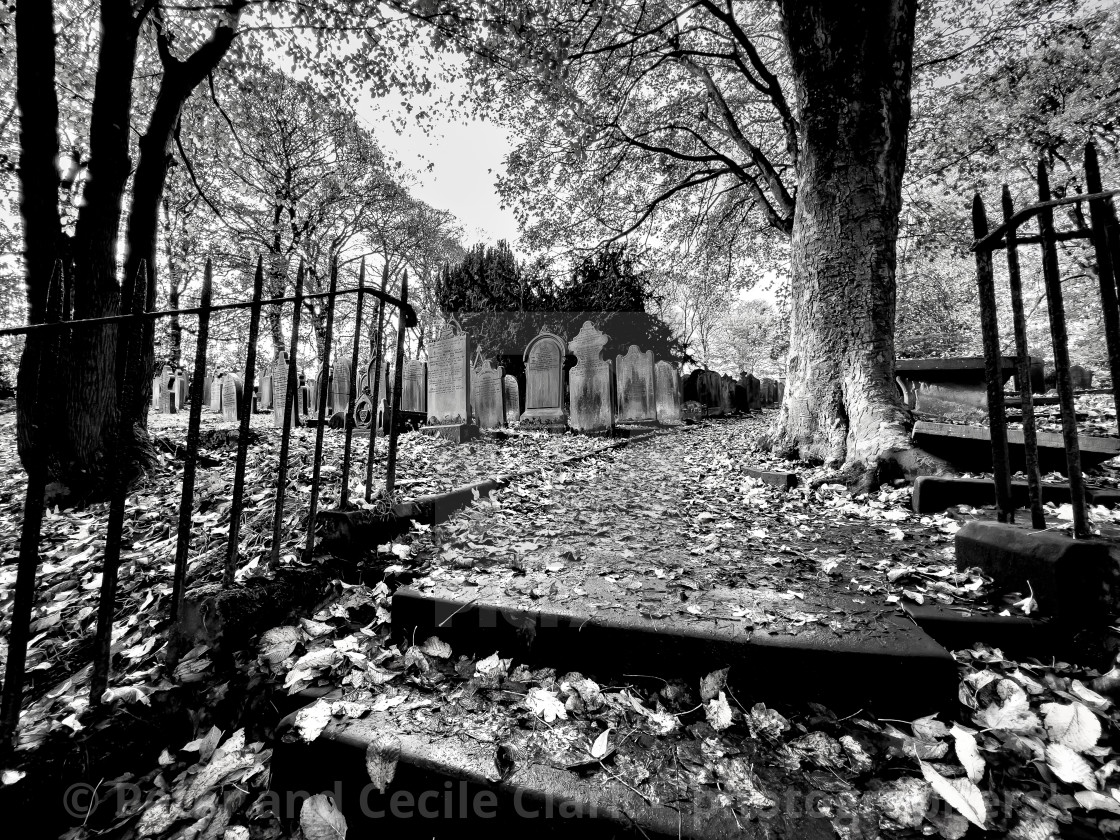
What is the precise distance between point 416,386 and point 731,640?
9.43 meters

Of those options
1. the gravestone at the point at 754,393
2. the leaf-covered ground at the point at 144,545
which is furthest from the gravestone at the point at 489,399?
the gravestone at the point at 754,393

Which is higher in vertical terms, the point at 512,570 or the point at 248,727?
the point at 512,570

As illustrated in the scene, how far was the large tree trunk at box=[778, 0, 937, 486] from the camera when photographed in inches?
174

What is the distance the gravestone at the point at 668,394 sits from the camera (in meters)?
11.5

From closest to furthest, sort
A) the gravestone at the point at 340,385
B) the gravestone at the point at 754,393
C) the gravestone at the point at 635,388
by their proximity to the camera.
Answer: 1. the gravestone at the point at 635,388
2. the gravestone at the point at 340,385
3. the gravestone at the point at 754,393

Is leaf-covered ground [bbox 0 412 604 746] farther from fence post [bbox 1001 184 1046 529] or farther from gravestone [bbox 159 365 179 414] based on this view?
gravestone [bbox 159 365 179 414]

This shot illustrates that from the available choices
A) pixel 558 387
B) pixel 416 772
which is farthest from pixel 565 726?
pixel 558 387

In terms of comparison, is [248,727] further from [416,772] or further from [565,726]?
[565,726]

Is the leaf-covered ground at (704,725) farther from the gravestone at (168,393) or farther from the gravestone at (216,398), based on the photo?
the gravestone at (168,393)

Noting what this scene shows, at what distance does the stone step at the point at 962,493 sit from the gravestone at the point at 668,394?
841 cm

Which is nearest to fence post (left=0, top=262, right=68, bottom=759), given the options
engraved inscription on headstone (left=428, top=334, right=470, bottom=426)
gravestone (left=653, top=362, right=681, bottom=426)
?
engraved inscription on headstone (left=428, top=334, right=470, bottom=426)

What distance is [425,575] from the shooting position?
2166 millimetres

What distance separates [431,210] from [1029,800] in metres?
27.2

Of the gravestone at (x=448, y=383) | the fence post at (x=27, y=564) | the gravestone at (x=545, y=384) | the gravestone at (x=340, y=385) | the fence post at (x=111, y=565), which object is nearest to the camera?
the fence post at (x=27, y=564)
